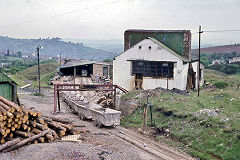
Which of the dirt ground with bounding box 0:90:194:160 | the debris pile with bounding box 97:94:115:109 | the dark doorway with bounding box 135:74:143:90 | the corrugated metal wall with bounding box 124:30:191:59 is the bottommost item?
the dirt ground with bounding box 0:90:194:160

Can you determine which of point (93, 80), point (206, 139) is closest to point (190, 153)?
point (206, 139)

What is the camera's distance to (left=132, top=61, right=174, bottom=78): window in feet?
97.2

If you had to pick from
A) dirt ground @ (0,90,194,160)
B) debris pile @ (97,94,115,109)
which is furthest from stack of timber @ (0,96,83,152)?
debris pile @ (97,94,115,109)

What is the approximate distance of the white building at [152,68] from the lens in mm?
29234

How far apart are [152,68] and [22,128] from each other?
18.7m

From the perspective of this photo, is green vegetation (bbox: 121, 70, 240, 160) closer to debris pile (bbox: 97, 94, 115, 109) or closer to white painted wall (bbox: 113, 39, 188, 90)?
debris pile (bbox: 97, 94, 115, 109)

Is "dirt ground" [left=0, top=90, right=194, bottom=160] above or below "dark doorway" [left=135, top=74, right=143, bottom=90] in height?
below

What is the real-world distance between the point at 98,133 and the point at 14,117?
5706 millimetres

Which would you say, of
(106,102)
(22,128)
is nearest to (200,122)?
(22,128)

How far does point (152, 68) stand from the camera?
30.6m

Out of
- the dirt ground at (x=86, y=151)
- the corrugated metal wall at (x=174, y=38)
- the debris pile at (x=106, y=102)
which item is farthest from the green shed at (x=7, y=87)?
the corrugated metal wall at (x=174, y=38)

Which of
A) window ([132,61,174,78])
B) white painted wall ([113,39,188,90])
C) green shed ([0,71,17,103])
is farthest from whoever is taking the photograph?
window ([132,61,174,78])

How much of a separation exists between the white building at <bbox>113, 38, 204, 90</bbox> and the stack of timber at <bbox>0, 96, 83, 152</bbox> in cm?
1616

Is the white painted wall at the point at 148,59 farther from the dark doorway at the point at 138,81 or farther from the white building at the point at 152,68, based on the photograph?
the dark doorway at the point at 138,81
